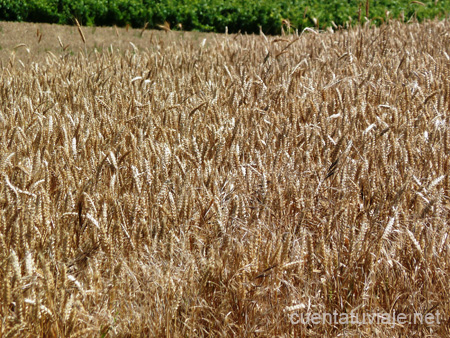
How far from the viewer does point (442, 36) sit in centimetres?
554

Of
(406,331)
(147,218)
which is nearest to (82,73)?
(147,218)

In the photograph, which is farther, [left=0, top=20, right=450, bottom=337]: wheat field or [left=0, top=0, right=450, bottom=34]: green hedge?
[left=0, top=0, right=450, bottom=34]: green hedge

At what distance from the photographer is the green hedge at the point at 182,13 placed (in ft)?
27.9

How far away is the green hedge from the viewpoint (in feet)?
27.9

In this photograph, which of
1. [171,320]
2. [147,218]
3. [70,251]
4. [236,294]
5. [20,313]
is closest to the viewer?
[20,313]

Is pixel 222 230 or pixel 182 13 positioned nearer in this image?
pixel 222 230

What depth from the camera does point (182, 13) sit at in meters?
9.08

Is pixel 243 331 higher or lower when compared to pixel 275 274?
lower

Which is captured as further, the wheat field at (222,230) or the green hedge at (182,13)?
the green hedge at (182,13)

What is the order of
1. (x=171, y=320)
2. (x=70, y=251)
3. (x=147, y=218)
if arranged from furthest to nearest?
(x=147, y=218)
(x=70, y=251)
(x=171, y=320)

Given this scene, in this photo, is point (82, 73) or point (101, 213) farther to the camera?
point (82, 73)

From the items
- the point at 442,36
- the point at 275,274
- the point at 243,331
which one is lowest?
the point at 243,331

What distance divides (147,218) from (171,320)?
1.79 feet

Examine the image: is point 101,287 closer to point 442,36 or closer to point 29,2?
point 442,36
